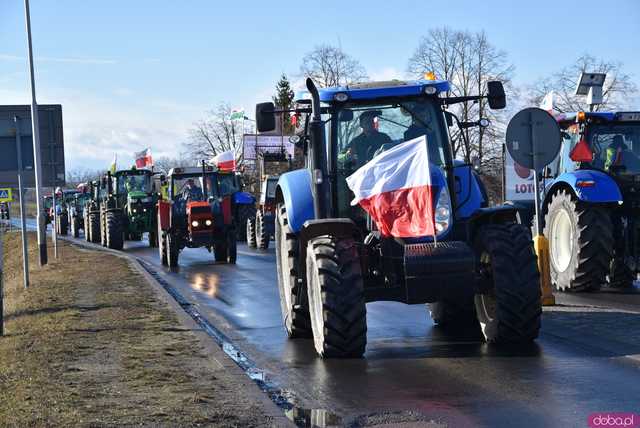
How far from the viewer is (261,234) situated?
28828 millimetres

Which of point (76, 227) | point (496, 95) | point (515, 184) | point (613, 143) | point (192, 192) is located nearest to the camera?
point (496, 95)

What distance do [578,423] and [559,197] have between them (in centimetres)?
848

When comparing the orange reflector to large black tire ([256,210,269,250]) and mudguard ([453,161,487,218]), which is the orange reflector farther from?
large black tire ([256,210,269,250])

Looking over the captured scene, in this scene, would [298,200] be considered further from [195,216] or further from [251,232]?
[251,232]

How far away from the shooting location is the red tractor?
898 inches

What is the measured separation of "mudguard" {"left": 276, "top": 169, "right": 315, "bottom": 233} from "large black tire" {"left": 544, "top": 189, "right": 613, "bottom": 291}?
4922 millimetres

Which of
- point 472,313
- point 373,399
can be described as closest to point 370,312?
point 472,313

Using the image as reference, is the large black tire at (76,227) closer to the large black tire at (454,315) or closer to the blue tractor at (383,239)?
the blue tractor at (383,239)

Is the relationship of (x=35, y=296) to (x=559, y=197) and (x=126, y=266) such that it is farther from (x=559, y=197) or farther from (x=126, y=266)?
(x=559, y=197)

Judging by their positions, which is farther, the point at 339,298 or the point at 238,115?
the point at 238,115

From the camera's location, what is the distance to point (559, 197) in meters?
13.9

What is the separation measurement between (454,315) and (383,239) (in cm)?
208

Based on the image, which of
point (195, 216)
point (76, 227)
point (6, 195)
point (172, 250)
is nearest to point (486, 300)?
point (195, 216)

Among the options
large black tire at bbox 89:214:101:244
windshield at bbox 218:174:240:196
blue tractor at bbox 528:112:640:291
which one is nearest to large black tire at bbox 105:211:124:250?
large black tire at bbox 89:214:101:244
